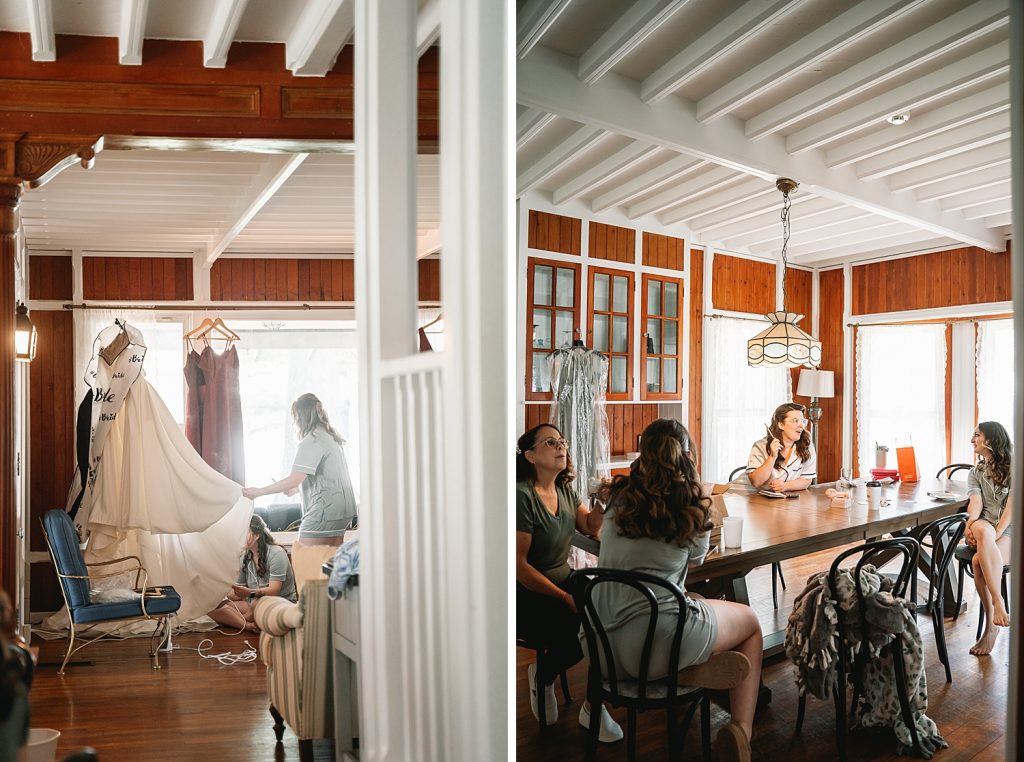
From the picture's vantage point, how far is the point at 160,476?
4273mm

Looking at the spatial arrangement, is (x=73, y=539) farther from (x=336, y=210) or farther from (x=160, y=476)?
(x=336, y=210)

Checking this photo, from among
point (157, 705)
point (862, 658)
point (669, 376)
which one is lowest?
point (157, 705)

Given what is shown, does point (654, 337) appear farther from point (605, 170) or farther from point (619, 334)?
point (605, 170)

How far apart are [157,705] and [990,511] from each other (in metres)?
3.93

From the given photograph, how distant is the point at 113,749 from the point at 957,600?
158 inches

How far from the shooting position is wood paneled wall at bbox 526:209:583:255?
5094mm

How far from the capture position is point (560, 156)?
3.95 meters

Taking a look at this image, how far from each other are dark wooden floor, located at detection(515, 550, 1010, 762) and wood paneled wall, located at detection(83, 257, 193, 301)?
3.54 metres

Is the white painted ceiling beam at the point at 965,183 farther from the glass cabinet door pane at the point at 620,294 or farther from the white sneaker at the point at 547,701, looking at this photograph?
the white sneaker at the point at 547,701

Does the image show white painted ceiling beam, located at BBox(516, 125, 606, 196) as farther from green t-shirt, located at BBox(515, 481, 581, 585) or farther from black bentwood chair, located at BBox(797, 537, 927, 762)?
black bentwood chair, located at BBox(797, 537, 927, 762)

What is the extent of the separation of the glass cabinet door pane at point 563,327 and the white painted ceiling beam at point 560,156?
3.37 feet

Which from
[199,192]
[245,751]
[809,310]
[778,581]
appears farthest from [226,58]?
[809,310]

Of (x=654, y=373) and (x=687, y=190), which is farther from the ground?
(x=687, y=190)

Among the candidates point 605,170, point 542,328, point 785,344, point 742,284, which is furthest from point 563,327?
point 742,284
